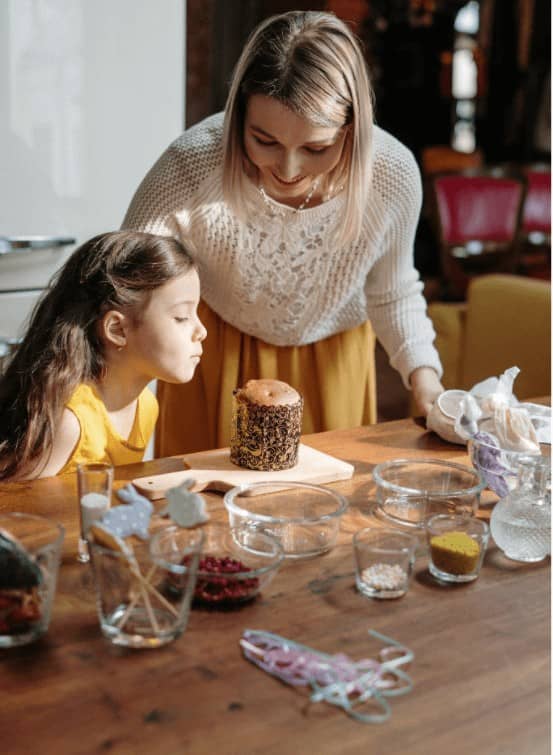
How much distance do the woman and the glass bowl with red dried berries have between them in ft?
2.29

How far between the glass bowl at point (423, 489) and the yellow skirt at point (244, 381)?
0.64 metres

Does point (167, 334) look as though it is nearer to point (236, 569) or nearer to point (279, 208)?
point (279, 208)

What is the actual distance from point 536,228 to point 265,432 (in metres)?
3.88

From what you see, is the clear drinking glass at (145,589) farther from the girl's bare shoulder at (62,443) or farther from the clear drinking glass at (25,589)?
the girl's bare shoulder at (62,443)

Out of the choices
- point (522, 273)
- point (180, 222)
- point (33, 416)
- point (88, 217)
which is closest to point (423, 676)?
point (33, 416)

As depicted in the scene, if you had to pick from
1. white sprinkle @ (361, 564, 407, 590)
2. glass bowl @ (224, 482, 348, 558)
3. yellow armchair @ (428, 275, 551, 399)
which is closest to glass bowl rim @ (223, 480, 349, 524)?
glass bowl @ (224, 482, 348, 558)

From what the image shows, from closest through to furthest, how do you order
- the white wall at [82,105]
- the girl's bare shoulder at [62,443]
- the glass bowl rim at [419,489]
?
the glass bowl rim at [419,489], the girl's bare shoulder at [62,443], the white wall at [82,105]

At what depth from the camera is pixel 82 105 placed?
8.22 feet

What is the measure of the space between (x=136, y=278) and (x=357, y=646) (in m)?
0.78

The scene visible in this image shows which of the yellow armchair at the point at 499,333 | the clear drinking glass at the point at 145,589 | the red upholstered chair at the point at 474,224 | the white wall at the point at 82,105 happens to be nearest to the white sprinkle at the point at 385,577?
the clear drinking glass at the point at 145,589

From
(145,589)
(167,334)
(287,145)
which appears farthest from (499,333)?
(145,589)

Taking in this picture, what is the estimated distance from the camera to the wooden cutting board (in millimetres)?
1413

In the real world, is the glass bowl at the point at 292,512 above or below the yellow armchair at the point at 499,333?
above

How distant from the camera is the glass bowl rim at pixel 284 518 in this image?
3.96 ft
